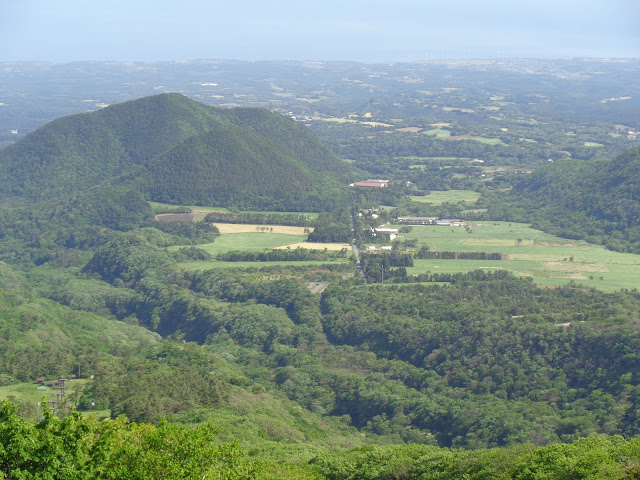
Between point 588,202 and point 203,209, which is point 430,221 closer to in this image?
point 588,202

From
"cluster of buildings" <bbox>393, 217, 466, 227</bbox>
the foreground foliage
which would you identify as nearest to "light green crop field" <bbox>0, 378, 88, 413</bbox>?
the foreground foliage

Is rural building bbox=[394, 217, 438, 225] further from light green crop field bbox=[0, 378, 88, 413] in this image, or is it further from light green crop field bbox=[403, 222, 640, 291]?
light green crop field bbox=[0, 378, 88, 413]

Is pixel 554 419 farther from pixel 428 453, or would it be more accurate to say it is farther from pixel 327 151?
pixel 327 151

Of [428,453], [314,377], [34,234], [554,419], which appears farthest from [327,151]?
[428,453]

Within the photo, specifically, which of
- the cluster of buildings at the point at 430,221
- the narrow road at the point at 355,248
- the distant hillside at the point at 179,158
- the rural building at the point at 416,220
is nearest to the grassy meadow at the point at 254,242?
the narrow road at the point at 355,248

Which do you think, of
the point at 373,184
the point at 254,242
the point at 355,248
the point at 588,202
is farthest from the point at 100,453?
the point at 373,184

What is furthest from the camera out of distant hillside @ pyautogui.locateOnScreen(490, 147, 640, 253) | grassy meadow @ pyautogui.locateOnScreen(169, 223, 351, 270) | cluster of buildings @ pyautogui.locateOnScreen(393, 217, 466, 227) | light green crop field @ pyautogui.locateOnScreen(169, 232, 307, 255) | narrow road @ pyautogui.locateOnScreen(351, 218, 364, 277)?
cluster of buildings @ pyautogui.locateOnScreen(393, 217, 466, 227)
